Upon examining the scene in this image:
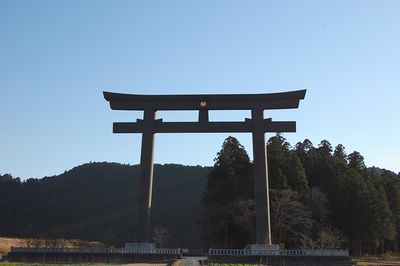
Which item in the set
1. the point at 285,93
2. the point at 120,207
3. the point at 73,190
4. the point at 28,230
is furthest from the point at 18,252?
the point at 73,190

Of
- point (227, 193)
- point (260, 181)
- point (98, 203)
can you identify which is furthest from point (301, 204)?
point (98, 203)

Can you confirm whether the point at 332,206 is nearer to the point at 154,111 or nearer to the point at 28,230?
the point at 154,111

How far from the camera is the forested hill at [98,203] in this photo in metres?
91.1

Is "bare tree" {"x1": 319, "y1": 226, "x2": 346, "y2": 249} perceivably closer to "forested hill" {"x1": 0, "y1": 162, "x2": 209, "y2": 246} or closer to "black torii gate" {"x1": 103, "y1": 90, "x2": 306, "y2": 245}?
"black torii gate" {"x1": 103, "y1": 90, "x2": 306, "y2": 245}

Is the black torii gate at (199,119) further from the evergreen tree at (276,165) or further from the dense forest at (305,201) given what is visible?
the evergreen tree at (276,165)

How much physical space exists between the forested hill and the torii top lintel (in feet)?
174

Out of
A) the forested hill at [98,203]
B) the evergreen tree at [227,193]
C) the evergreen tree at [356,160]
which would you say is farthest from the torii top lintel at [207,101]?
the forested hill at [98,203]

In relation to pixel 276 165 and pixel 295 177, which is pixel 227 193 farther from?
pixel 295 177

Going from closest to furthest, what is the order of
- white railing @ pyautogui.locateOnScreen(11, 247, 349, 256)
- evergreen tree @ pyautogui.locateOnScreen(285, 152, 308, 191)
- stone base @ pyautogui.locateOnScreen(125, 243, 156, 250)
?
1. white railing @ pyautogui.locateOnScreen(11, 247, 349, 256)
2. stone base @ pyautogui.locateOnScreen(125, 243, 156, 250)
3. evergreen tree @ pyautogui.locateOnScreen(285, 152, 308, 191)

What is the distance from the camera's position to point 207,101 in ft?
110

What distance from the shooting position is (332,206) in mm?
45844

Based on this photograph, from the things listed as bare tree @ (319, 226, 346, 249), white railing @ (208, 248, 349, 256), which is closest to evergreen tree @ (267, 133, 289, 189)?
bare tree @ (319, 226, 346, 249)

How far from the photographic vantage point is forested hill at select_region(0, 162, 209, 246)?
9112cm

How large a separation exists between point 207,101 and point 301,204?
13.4m
